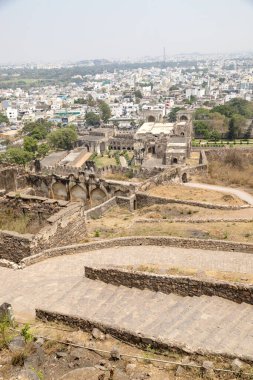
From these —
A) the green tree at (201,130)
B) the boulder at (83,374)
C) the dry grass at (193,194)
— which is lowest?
the green tree at (201,130)

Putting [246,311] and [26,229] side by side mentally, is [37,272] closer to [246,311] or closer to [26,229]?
[26,229]

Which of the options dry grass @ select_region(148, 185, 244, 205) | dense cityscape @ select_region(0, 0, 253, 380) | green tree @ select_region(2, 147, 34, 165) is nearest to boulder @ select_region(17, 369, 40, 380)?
dense cityscape @ select_region(0, 0, 253, 380)

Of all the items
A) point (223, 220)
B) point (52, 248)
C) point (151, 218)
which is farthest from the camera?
point (151, 218)

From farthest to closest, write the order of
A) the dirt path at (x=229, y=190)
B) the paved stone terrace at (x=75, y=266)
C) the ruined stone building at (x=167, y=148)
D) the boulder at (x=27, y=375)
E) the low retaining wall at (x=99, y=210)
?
the ruined stone building at (x=167, y=148) < the dirt path at (x=229, y=190) < the low retaining wall at (x=99, y=210) < the paved stone terrace at (x=75, y=266) < the boulder at (x=27, y=375)

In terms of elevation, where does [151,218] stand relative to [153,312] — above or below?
below

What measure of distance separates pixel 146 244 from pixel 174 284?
15.6 ft

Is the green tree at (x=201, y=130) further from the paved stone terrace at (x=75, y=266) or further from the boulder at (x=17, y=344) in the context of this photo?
the boulder at (x=17, y=344)

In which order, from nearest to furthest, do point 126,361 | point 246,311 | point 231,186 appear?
point 126,361 < point 246,311 < point 231,186

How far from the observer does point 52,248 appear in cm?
1414

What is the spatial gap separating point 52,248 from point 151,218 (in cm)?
682

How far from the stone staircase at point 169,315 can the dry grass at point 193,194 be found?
1348cm

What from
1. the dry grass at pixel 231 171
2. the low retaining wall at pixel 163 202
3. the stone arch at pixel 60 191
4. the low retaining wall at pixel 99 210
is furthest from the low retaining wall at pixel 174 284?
the dry grass at pixel 231 171

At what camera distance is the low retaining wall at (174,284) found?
949 cm

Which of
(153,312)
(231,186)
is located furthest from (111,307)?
(231,186)
